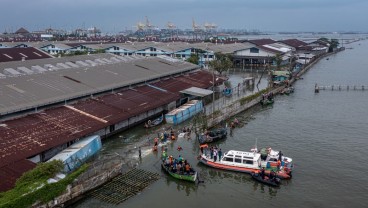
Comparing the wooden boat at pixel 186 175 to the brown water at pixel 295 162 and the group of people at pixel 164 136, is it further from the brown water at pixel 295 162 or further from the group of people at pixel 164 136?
the group of people at pixel 164 136

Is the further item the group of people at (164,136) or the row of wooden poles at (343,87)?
the row of wooden poles at (343,87)

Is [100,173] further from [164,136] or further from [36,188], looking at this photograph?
[164,136]

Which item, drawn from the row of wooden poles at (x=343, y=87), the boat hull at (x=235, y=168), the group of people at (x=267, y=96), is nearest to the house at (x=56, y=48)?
the group of people at (x=267, y=96)

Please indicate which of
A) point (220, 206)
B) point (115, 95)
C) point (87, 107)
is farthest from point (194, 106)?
point (220, 206)

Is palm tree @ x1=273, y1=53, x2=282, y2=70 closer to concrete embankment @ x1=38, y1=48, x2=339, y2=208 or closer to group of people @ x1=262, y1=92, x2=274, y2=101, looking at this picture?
group of people @ x1=262, y1=92, x2=274, y2=101

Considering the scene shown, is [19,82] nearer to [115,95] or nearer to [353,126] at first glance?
[115,95]

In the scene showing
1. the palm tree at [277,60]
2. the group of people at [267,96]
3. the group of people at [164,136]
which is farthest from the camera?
the palm tree at [277,60]

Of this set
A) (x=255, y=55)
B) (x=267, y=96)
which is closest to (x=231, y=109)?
(x=267, y=96)
